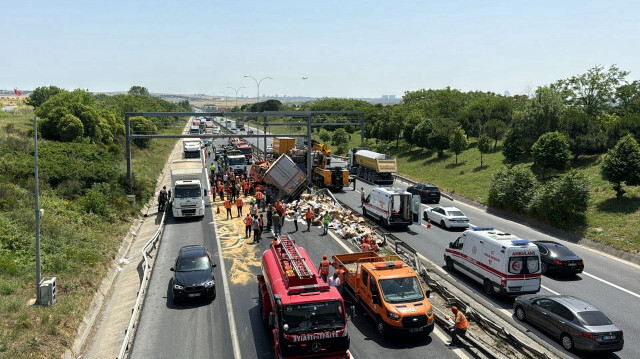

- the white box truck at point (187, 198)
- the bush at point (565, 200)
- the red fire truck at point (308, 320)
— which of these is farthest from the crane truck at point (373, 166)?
the red fire truck at point (308, 320)

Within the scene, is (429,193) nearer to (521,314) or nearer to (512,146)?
(512,146)

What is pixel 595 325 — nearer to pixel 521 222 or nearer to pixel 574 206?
pixel 574 206

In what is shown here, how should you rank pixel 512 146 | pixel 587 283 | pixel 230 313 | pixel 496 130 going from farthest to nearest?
pixel 496 130
pixel 512 146
pixel 587 283
pixel 230 313

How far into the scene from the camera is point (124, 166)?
46.9 metres

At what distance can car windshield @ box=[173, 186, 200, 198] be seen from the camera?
30.5m

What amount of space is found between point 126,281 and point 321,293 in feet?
39.5

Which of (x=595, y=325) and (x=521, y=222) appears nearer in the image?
(x=595, y=325)

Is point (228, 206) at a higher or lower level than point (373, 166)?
lower

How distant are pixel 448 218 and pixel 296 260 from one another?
17.1 metres

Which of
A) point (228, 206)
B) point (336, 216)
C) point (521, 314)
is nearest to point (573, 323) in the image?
point (521, 314)

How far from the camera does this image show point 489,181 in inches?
1645

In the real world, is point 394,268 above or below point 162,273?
above

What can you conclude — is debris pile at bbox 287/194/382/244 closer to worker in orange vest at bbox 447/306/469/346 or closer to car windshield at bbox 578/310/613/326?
worker in orange vest at bbox 447/306/469/346

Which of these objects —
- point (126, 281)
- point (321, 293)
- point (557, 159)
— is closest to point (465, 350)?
point (321, 293)
